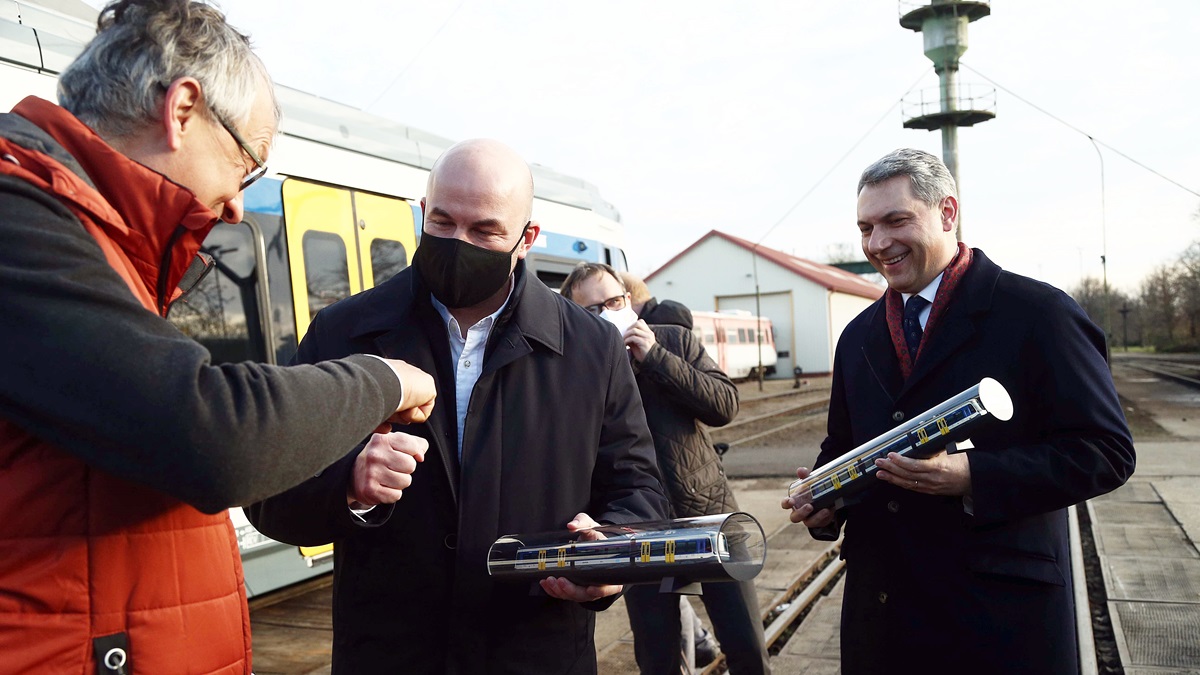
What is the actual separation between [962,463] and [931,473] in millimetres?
143

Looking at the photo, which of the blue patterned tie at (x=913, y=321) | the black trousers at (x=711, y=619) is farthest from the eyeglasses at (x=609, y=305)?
the blue patterned tie at (x=913, y=321)

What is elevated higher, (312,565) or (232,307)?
(232,307)

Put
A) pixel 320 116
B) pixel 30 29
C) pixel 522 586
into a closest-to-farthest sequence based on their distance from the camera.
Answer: pixel 522 586 < pixel 30 29 < pixel 320 116

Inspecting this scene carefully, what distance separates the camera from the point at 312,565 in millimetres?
6484

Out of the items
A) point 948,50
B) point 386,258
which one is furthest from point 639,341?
point 948,50

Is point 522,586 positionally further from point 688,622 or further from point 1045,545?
point 688,622

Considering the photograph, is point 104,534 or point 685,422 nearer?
point 104,534

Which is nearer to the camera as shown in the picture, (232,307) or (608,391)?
(608,391)

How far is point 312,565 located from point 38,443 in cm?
553

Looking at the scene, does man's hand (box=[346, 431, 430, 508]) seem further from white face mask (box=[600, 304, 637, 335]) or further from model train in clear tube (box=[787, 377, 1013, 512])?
white face mask (box=[600, 304, 637, 335])

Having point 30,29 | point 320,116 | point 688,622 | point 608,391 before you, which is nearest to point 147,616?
point 608,391

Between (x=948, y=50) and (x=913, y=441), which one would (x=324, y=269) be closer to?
(x=913, y=441)

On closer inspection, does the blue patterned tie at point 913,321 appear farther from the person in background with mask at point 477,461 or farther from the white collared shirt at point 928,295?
the person in background with mask at point 477,461

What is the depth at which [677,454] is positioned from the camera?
4285 mm
